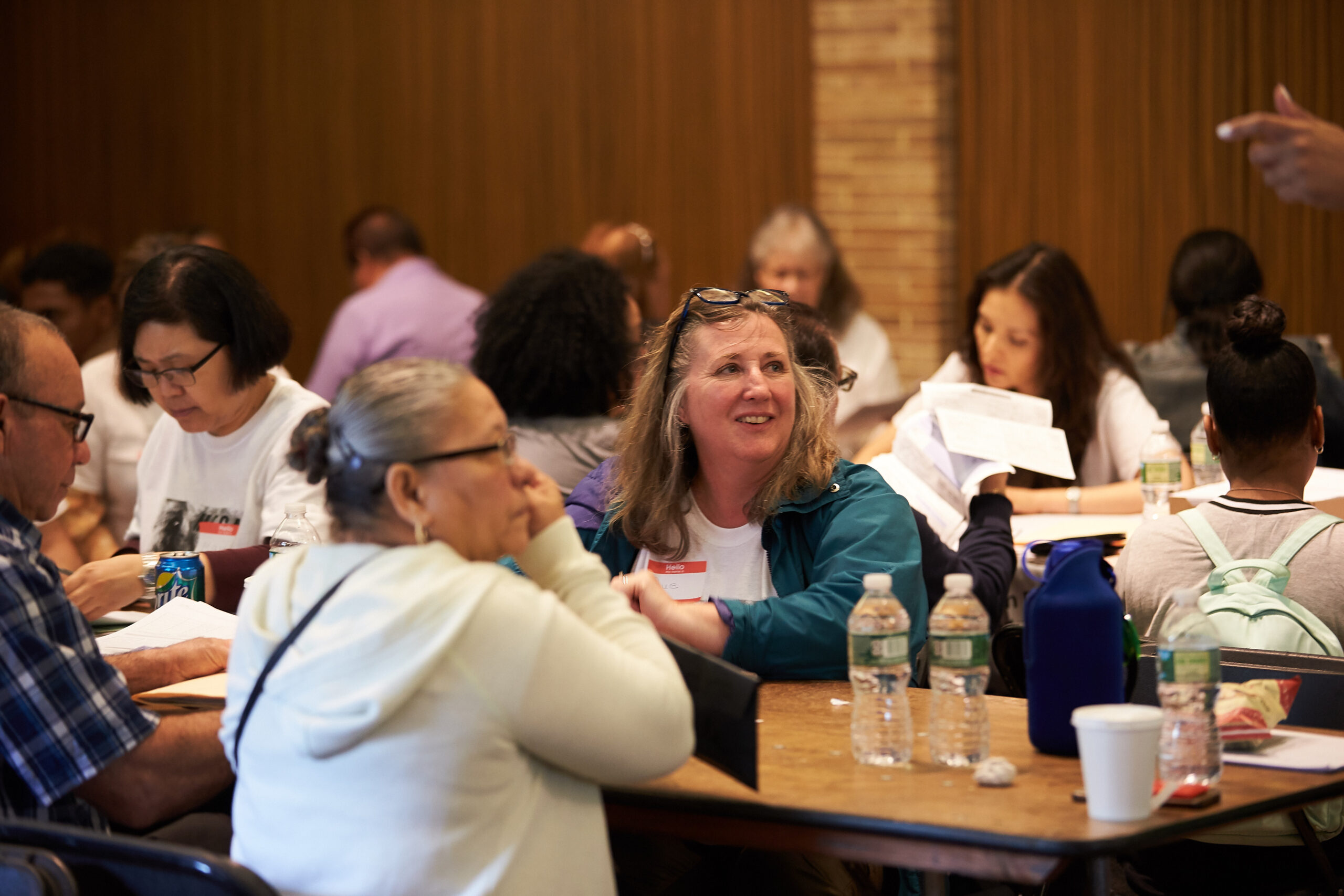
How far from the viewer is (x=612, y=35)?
7.14 metres

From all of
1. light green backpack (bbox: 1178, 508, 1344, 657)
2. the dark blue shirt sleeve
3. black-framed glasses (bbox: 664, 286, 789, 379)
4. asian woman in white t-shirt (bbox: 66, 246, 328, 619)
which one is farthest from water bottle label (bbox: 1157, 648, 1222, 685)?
asian woman in white t-shirt (bbox: 66, 246, 328, 619)

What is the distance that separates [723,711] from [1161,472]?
2.13 meters

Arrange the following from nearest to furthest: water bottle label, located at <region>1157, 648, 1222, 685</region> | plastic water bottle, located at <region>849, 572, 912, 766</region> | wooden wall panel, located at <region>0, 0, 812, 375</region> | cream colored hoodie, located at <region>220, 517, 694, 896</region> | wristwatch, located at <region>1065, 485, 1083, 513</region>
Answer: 1. cream colored hoodie, located at <region>220, 517, 694, 896</region>
2. water bottle label, located at <region>1157, 648, 1222, 685</region>
3. plastic water bottle, located at <region>849, 572, 912, 766</region>
4. wristwatch, located at <region>1065, 485, 1083, 513</region>
5. wooden wall panel, located at <region>0, 0, 812, 375</region>

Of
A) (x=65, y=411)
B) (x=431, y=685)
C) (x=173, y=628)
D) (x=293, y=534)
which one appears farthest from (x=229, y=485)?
(x=431, y=685)

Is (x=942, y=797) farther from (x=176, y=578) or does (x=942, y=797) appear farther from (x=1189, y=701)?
(x=176, y=578)

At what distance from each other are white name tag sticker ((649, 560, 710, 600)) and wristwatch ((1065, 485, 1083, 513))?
5.42 feet

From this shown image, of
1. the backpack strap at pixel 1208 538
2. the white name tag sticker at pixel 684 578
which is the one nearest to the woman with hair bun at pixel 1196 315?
the backpack strap at pixel 1208 538

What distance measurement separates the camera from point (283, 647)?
1.53m

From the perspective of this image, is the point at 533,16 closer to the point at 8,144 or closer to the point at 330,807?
the point at 8,144

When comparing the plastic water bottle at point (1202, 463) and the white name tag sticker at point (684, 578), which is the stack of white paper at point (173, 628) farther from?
the plastic water bottle at point (1202, 463)

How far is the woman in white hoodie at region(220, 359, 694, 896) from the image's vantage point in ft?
4.75

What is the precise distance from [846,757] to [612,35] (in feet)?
19.6

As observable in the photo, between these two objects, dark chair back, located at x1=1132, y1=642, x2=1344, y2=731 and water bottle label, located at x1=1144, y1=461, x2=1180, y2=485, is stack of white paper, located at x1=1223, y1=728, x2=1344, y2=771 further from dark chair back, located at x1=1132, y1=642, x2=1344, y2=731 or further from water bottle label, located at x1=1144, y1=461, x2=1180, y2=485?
water bottle label, located at x1=1144, y1=461, x2=1180, y2=485

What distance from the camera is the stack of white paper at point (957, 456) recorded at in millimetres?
3006
